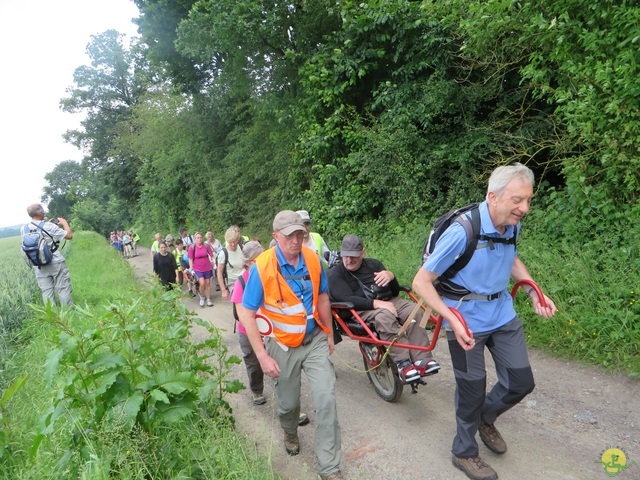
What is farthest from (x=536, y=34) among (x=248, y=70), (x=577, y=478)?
(x=248, y=70)

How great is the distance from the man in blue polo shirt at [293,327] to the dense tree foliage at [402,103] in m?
4.50

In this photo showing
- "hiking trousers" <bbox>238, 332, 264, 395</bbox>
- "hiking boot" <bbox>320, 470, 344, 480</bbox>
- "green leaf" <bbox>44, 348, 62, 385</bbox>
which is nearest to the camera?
"green leaf" <bbox>44, 348, 62, 385</bbox>

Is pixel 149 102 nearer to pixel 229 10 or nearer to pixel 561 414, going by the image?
pixel 229 10

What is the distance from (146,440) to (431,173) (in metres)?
7.95

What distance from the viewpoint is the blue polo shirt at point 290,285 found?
3.15 metres

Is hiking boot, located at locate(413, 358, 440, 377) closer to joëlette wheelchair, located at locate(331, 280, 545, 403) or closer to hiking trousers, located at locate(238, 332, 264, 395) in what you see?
joëlette wheelchair, located at locate(331, 280, 545, 403)

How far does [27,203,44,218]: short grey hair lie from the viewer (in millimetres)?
6843

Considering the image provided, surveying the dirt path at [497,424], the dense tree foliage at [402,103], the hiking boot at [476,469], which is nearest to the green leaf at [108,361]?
the dirt path at [497,424]

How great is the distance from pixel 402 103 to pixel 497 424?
7.69 metres

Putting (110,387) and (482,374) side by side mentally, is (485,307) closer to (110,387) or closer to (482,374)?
(482,374)

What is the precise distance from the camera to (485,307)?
2.85 metres

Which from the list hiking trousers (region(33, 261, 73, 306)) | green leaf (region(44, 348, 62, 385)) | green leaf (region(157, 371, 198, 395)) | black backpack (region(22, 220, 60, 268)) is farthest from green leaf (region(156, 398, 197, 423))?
hiking trousers (region(33, 261, 73, 306))

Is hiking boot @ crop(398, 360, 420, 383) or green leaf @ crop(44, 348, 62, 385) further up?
green leaf @ crop(44, 348, 62, 385)

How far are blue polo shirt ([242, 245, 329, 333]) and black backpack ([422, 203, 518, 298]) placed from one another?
3.26 feet
